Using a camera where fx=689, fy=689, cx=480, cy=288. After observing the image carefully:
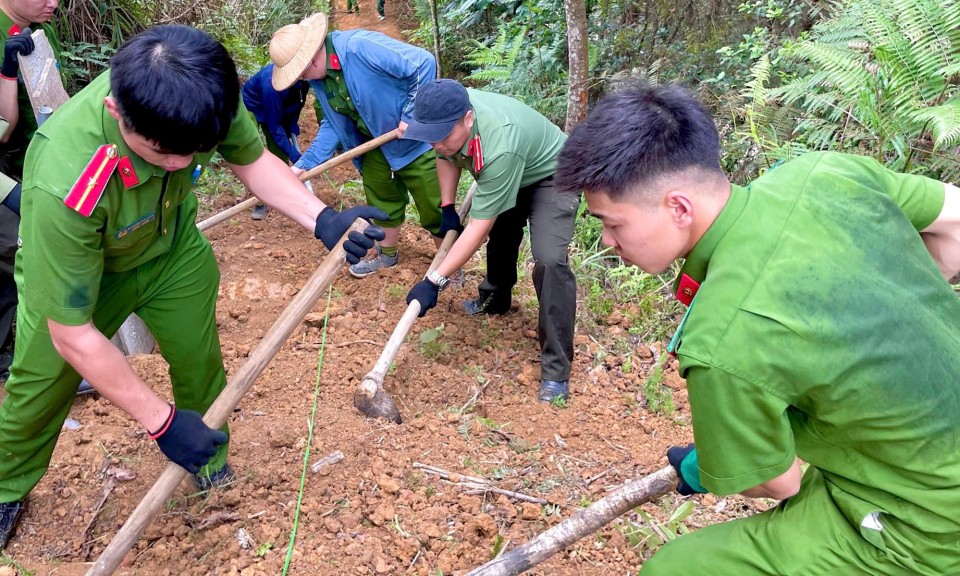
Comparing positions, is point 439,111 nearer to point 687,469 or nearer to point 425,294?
Answer: point 425,294

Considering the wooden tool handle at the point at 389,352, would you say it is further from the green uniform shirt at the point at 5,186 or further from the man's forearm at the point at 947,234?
the man's forearm at the point at 947,234

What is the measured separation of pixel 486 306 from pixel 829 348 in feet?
10.4

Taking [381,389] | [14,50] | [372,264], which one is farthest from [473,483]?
[14,50]

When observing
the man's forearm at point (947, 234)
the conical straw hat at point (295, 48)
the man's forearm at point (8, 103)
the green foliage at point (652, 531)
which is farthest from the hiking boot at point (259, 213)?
the man's forearm at point (947, 234)

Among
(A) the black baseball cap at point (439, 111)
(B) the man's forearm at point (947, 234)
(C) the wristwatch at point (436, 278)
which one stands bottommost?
(C) the wristwatch at point (436, 278)

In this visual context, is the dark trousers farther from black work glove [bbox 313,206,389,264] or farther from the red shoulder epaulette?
the red shoulder epaulette

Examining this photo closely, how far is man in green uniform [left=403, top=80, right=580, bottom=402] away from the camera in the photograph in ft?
11.3

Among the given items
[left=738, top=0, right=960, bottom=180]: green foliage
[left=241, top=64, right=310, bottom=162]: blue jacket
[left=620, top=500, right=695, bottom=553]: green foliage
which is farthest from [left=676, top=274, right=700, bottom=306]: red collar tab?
[left=241, top=64, right=310, bottom=162]: blue jacket

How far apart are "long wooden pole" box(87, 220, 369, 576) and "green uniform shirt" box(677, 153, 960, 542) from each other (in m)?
1.54

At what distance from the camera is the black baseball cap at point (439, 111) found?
3.39 m

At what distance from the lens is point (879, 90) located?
418 centimetres

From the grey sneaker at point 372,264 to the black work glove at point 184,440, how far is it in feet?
9.14

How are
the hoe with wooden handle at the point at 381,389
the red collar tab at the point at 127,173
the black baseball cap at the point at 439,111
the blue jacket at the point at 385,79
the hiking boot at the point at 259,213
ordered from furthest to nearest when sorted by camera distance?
1. the hiking boot at the point at 259,213
2. the blue jacket at the point at 385,79
3. the hoe with wooden handle at the point at 381,389
4. the black baseball cap at the point at 439,111
5. the red collar tab at the point at 127,173

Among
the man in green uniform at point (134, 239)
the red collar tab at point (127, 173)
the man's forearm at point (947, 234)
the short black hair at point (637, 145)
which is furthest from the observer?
the red collar tab at point (127, 173)
